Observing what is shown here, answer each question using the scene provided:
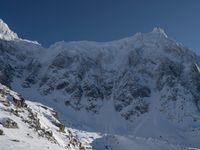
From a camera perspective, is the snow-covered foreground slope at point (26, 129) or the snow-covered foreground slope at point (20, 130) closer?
the snow-covered foreground slope at point (20, 130)

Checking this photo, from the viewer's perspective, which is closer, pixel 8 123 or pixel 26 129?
pixel 8 123

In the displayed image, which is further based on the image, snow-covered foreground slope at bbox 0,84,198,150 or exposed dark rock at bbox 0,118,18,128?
exposed dark rock at bbox 0,118,18,128

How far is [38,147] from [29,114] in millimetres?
16170

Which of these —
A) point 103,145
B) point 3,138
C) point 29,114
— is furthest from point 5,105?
point 103,145

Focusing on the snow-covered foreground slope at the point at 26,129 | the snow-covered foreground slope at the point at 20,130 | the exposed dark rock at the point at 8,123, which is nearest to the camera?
the snow-covered foreground slope at the point at 20,130

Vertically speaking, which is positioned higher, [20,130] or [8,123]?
[8,123]

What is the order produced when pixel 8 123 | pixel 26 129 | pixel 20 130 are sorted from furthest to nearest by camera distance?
pixel 26 129
pixel 20 130
pixel 8 123

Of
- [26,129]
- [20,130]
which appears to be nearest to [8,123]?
[20,130]

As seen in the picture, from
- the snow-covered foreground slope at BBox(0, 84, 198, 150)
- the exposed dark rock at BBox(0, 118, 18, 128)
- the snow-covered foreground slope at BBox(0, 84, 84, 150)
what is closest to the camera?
the snow-covered foreground slope at BBox(0, 84, 84, 150)

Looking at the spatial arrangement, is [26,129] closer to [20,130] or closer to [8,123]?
[20,130]

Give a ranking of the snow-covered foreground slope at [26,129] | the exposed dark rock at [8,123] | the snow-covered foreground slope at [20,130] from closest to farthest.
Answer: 1. the snow-covered foreground slope at [20,130]
2. the snow-covered foreground slope at [26,129]
3. the exposed dark rock at [8,123]

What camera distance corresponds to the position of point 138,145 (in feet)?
584

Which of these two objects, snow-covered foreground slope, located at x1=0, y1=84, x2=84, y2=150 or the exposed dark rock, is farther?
the exposed dark rock

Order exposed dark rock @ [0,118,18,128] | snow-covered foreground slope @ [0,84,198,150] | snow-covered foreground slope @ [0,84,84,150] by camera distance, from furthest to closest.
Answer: exposed dark rock @ [0,118,18,128] → snow-covered foreground slope @ [0,84,198,150] → snow-covered foreground slope @ [0,84,84,150]
